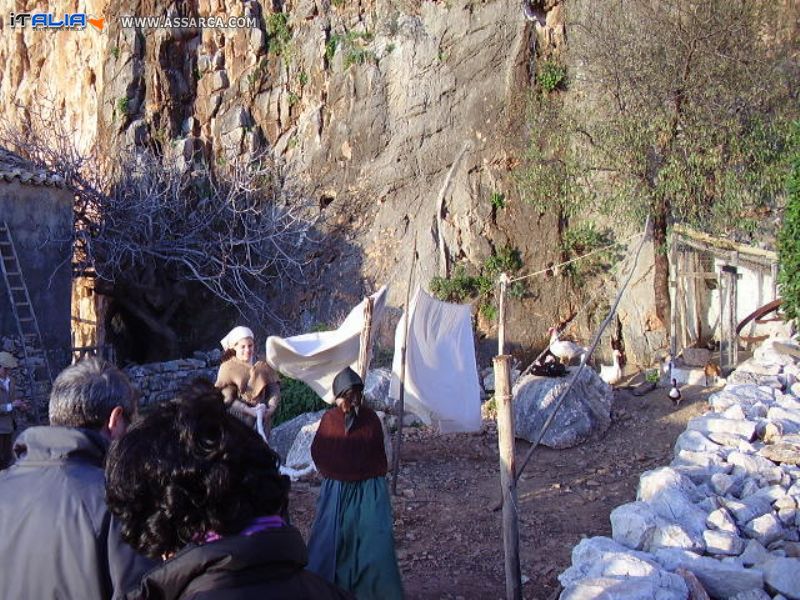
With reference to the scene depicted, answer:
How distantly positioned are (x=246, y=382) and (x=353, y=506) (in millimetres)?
1874

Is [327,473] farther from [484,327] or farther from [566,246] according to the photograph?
[566,246]

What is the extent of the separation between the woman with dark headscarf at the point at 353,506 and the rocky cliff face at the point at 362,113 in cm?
939

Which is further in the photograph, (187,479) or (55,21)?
(55,21)

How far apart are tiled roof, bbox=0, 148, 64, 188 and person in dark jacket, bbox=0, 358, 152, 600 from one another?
9.73 m

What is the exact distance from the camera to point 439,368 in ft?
24.0

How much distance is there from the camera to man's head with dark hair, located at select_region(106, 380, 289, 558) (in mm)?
1479

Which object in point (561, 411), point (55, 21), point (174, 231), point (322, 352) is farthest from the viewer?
point (55, 21)

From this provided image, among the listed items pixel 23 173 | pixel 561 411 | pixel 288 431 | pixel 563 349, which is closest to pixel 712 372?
pixel 563 349

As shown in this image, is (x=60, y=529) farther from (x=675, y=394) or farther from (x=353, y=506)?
(x=675, y=394)

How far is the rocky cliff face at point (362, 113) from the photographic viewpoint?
46.5ft

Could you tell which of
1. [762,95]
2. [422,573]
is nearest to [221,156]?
[762,95]

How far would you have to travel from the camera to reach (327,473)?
14.0 feet

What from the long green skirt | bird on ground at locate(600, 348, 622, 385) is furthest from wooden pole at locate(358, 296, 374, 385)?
bird on ground at locate(600, 348, 622, 385)

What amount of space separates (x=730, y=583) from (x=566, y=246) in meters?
10.5
